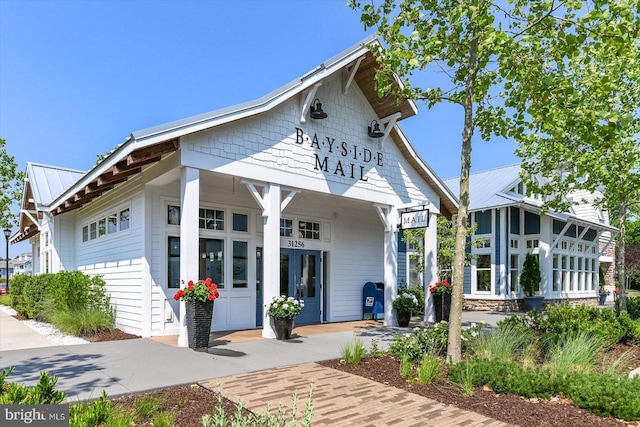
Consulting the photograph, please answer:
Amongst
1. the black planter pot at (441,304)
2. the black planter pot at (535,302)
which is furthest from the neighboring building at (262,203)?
the black planter pot at (535,302)

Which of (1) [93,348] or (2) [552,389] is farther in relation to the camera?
(1) [93,348]

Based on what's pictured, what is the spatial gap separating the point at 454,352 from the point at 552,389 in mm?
1315

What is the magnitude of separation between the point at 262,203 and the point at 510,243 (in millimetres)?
13190

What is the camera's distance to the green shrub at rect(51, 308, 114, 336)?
9.25 m

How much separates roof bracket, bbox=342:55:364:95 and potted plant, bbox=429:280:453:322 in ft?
18.9

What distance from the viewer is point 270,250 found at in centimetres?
866

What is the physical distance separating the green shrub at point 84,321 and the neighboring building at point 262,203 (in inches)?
16.4

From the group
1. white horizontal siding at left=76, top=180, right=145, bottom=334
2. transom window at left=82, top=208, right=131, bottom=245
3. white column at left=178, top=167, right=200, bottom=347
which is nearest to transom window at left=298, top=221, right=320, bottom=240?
white horizontal siding at left=76, top=180, right=145, bottom=334

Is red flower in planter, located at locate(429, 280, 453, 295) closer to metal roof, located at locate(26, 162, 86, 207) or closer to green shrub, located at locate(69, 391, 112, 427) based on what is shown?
green shrub, located at locate(69, 391, 112, 427)

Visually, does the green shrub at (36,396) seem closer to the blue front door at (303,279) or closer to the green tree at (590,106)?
the green tree at (590,106)

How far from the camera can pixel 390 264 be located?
1141 cm

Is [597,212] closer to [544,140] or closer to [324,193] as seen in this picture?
[544,140]

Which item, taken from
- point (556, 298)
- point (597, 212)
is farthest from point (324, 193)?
point (597, 212)

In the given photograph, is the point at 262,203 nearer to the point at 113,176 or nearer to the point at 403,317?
the point at 113,176
